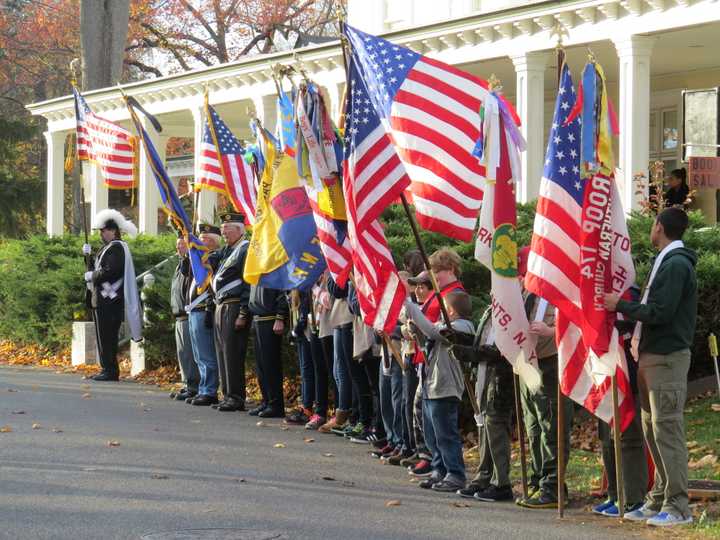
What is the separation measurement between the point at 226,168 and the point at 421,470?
6.42 metres

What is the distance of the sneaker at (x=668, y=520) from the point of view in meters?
8.43

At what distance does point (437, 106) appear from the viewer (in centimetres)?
1016

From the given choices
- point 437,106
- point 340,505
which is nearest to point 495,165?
point 437,106

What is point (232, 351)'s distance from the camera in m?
15.0

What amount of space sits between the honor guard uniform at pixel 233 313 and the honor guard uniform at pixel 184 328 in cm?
102

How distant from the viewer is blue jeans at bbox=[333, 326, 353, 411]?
12.8 meters

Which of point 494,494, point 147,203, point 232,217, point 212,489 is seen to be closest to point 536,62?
point 232,217

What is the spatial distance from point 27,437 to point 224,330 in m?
3.40

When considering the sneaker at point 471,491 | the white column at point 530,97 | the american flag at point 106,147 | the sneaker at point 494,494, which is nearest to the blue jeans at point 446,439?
the sneaker at point 471,491

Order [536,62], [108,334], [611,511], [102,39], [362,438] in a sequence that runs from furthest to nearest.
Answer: [102,39]
[536,62]
[108,334]
[362,438]
[611,511]

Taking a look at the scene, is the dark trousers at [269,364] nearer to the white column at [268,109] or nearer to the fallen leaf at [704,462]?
the fallen leaf at [704,462]

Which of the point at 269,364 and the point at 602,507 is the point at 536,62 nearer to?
the point at 269,364

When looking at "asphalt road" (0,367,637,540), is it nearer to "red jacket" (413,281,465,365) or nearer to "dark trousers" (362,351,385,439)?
"dark trousers" (362,351,385,439)

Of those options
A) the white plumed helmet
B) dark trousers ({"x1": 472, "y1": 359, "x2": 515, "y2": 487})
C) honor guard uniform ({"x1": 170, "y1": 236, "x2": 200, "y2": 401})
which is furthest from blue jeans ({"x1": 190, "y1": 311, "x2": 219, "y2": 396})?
dark trousers ({"x1": 472, "y1": 359, "x2": 515, "y2": 487})
